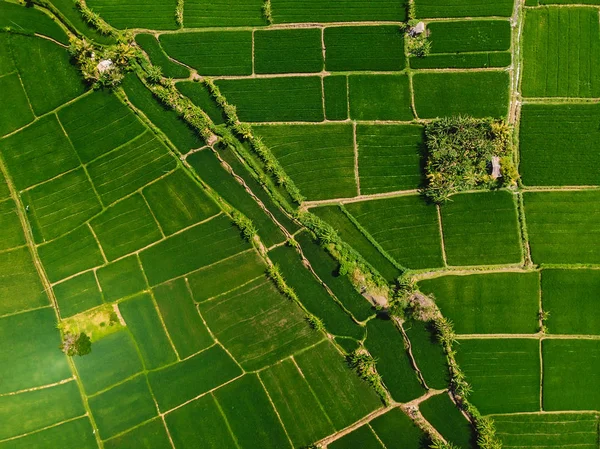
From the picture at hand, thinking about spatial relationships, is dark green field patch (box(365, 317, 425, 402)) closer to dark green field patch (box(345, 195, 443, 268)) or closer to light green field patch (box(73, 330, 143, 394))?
dark green field patch (box(345, 195, 443, 268))

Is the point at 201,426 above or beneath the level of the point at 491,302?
beneath

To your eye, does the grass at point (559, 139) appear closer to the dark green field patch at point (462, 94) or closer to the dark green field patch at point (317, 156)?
the dark green field patch at point (462, 94)

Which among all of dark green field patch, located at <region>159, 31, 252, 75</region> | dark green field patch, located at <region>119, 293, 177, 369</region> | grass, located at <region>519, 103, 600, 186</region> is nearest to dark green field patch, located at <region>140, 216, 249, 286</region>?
dark green field patch, located at <region>119, 293, 177, 369</region>

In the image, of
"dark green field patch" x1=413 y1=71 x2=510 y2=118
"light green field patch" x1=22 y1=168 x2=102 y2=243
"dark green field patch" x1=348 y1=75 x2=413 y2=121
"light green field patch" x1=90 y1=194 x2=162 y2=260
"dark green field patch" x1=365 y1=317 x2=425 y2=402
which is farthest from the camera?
"light green field patch" x1=22 y1=168 x2=102 y2=243

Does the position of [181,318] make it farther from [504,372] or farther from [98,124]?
[504,372]

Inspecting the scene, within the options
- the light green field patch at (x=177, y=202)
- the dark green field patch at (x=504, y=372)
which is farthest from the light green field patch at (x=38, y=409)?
the dark green field patch at (x=504, y=372)

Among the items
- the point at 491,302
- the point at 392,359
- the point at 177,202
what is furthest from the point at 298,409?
the point at 177,202

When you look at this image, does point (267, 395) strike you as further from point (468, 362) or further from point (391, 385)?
point (468, 362)
